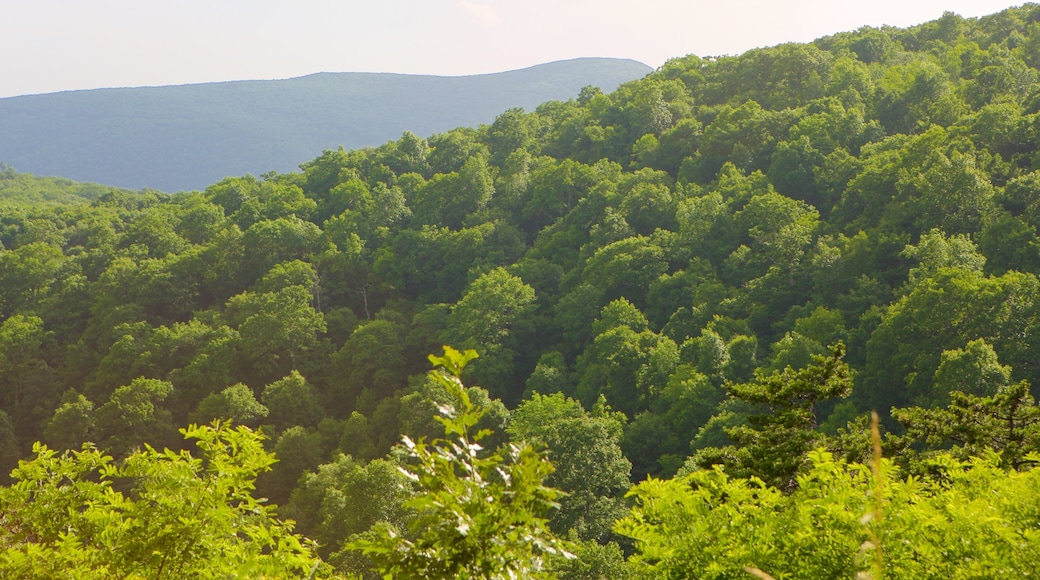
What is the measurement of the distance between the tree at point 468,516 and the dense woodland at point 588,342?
0.03 m

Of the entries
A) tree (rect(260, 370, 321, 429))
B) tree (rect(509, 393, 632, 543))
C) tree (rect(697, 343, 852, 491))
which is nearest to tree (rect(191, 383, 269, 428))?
tree (rect(260, 370, 321, 429))

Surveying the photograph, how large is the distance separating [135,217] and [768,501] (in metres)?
116

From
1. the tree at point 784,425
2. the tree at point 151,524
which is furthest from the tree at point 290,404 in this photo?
the tree at point 151,524

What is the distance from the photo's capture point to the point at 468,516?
6836mm

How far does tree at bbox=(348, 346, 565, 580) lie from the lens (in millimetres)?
6855

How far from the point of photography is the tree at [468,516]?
22.5 ft

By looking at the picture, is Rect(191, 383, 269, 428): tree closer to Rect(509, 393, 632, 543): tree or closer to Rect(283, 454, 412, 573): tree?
Rect(283, 454, 412, 573): tree

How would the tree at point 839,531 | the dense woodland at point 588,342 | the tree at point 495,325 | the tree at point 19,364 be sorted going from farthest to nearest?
the tree at point 19,364
the tree at point 495,325
the dense woodland at point 588,342
the tree at point 839,531

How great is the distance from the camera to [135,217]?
4505 inches

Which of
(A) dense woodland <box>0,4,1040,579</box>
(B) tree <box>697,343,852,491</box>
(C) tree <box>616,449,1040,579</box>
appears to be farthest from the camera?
(B) tree <box>697,343,852,491</box>

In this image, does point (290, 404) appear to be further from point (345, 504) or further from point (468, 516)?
→ point (468, 516)

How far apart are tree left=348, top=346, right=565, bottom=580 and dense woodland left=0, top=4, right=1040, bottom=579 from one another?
0.03 meters

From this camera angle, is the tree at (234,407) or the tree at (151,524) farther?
the tree at (234,407)

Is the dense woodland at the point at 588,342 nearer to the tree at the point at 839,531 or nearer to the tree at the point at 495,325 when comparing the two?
the tree at the point at 839,531
